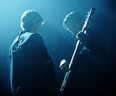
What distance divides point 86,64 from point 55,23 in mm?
1510

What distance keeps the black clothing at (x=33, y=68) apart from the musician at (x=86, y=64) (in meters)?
0.51

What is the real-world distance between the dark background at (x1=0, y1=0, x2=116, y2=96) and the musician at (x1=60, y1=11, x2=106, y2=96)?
1.07 metres

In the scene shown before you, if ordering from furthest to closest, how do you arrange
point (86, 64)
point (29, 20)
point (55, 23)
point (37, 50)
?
point (55, 23) < point (86, 64) < point (29, 20) < point (37, 50)

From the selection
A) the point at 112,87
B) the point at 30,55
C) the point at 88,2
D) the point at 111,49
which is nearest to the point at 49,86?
the point at 30,55

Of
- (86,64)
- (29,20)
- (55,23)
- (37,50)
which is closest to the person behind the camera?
(37,50)

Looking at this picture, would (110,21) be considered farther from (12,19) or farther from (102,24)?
(12,19)

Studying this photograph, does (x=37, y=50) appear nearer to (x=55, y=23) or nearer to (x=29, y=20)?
(x=29, y=20)

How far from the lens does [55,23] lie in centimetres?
462

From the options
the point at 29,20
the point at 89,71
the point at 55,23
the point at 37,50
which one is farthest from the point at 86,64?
the point at 55,23

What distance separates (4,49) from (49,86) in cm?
184

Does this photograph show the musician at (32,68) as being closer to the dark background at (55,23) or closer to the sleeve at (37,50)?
the sleeve at (37,50)

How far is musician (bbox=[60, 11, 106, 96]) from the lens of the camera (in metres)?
3.15

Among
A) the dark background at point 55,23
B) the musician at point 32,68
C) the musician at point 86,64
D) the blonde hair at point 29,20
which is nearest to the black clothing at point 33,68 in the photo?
the musician at point 32,68

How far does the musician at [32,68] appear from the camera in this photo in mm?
2834
